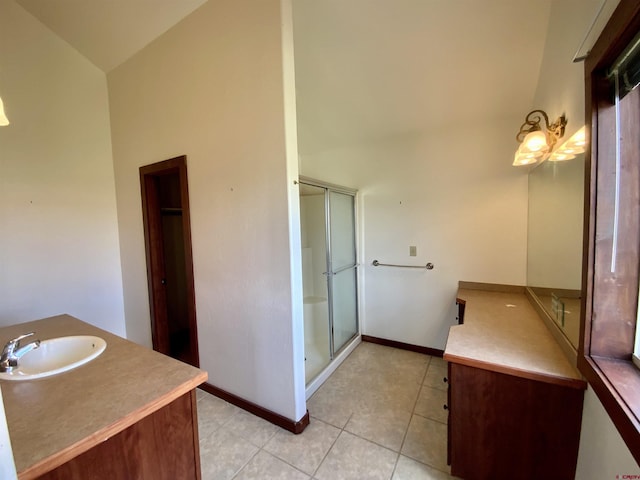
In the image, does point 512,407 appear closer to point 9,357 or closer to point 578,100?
point 578,100

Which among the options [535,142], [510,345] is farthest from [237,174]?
[510,345]

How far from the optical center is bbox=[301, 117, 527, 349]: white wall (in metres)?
2.39

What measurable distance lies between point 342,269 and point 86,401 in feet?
7.44

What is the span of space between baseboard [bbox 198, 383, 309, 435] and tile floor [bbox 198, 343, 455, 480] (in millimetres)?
34

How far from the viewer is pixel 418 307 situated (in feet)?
9.38

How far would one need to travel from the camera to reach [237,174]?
1.92 m

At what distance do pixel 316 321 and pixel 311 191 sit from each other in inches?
58.3

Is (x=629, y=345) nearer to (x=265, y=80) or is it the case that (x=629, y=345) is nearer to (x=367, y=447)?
(x=367, y=447)

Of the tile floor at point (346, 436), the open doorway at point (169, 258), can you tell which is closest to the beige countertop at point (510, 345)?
the tile floor at point (346, 436)

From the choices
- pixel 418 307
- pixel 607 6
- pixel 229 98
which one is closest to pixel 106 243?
pixel 229 98

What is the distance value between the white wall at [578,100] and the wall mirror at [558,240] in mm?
276

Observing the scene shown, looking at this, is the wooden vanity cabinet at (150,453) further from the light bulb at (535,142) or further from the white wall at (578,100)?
the light bulb at (535,142)

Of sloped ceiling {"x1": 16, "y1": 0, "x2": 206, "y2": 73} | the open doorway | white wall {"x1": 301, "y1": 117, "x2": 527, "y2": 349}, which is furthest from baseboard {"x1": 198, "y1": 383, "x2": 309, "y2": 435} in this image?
sloped ceiling {"x1": 16, "y1": 0, "x2": 206, "y2": 73}

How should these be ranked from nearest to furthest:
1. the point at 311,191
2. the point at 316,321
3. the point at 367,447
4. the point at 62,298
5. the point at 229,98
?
the point at 367,447
the point at 229,98
the point at 62,298
the point at 311,191
the point at 316,321
